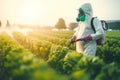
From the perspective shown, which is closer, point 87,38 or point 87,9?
point 87,38

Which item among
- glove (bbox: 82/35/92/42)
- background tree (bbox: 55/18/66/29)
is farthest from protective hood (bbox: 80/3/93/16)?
background tree (bbox: 55/18/66/29)

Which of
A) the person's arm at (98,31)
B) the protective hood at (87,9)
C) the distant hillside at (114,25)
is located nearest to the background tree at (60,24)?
the distant hillside at (114,25)

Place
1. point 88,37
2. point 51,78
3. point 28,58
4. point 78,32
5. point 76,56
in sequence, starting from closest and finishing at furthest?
1. point 51,78
2. point 28,58
3. point 76,56
4. point 88,37
5. point 78,32

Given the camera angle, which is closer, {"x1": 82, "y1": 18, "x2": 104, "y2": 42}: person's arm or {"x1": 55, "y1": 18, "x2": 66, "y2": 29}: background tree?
{"x1": 82, "y1": 18, "x2": 104, "y2": 42}: person's arm

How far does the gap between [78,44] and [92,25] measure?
2.14 feet

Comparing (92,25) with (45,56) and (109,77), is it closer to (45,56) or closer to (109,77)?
(109,77)

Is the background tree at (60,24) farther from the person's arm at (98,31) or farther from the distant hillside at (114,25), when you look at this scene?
the person's arm at (98,31)

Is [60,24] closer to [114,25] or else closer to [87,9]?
[114,25]

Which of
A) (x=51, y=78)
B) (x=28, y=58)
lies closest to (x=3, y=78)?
(x=28, y=58)

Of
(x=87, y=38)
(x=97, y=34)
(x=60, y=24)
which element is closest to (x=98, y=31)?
(x=97, y=34)

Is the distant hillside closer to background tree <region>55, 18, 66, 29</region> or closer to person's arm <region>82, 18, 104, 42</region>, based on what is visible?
background tree <region>55, 18, 66, 29</region>

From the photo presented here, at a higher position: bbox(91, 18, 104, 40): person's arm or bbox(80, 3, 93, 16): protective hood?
bbox(80, 3, 93, 16): protective hood

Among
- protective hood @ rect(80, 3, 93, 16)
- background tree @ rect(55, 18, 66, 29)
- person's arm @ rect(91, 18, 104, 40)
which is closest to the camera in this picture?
person's arm @ rect(91, 18, 104, 40)

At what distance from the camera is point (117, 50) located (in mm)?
19734
